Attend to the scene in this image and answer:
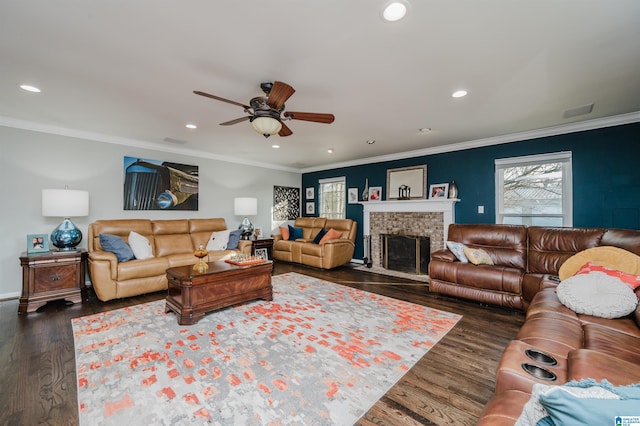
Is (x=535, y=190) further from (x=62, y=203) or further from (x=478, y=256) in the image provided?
(x=62, y=203)

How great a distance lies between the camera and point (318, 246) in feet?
17.6

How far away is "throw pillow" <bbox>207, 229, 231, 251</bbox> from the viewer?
4.61 metres

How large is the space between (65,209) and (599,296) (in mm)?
5474

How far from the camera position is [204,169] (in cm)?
536

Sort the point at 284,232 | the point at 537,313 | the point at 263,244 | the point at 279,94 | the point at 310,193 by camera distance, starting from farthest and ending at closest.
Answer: the point at 310,193 < the point at 284,232 < the point at 263,244 < the point at 279,94 < the point at 537,313

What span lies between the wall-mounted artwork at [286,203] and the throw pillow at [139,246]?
3156 millimetres

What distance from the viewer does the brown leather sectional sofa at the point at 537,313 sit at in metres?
1.10

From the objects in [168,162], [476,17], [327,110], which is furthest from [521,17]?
[168,162]

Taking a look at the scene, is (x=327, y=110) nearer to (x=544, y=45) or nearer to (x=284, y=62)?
(x=284, y=62)

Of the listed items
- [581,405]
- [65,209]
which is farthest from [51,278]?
[581,405]

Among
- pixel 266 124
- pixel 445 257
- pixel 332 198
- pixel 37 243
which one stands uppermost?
pixel 266 124

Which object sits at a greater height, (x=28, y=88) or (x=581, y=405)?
(x=28, y=88)

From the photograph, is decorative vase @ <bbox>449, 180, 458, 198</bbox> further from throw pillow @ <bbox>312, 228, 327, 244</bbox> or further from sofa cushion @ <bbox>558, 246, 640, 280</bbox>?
throw pillow @ <bbox>312, 228, 327, 244</bbox>

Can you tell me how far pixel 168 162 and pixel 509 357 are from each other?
5.39 metres
